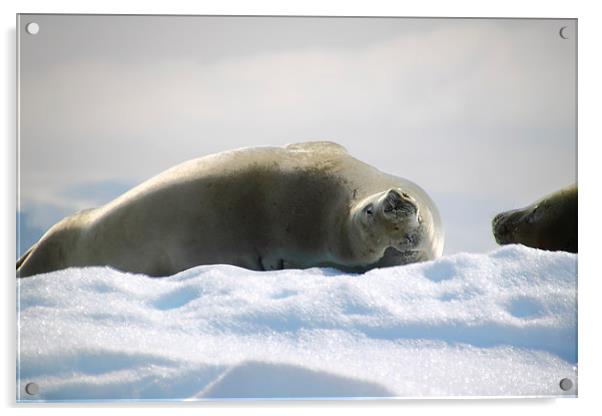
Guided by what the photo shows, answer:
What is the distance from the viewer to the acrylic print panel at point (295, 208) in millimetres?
2605

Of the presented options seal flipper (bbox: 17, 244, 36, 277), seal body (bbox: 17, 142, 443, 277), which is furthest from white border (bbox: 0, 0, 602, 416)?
seal body (bbox: 17, 142, 443, 277)

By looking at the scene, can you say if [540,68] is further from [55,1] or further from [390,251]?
[55,1]

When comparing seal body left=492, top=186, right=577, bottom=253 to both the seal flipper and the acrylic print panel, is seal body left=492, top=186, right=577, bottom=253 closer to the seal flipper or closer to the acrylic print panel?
the acrylic print panel

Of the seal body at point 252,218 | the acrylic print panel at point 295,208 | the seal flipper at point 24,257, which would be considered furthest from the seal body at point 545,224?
the seal flipper at point 24,257

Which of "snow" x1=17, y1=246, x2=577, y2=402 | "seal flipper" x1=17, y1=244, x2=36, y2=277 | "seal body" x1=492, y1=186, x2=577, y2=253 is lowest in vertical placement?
"snow" x1=17, y1=246, x2=577, y2=402

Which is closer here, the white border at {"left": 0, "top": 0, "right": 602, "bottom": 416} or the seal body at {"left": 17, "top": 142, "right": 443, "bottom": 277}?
the white border at {"left": 0, "top": 0, "right": 602, "bottom": 416}

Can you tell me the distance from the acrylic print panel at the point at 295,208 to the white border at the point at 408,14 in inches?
1.2

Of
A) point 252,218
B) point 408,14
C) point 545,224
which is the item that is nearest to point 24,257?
point 252,218

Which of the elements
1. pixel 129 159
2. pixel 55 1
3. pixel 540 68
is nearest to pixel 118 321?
pixel 129 159

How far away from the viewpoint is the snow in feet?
8.42

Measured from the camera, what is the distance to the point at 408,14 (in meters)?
2.79

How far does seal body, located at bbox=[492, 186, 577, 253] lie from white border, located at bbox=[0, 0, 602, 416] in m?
0.04

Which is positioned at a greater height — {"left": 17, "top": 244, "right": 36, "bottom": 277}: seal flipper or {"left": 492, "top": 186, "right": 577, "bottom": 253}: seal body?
{"left": 492, "top": 186, "right": 577, "bottom": 253}: seal body

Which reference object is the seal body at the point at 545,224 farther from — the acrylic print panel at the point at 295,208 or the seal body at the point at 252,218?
the seal body at the point at 252,218
